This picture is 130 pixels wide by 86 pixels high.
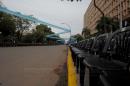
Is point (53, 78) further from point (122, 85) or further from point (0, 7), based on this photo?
point (0, 7)

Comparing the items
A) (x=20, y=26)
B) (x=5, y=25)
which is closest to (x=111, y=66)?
(x=5, y=25)

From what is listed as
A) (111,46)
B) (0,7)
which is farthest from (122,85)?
(0,7)

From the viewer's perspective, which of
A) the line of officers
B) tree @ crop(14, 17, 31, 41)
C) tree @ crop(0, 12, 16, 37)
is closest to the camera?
the line of officers

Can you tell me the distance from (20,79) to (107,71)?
6.63 meters

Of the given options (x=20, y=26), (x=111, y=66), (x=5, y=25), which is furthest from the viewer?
(x=20, y=26)

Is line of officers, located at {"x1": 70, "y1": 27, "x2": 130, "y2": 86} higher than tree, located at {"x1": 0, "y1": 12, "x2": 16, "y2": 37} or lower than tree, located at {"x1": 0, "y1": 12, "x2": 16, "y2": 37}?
lower

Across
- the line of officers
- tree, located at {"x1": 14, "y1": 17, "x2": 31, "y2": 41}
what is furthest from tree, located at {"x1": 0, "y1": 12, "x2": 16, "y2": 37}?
the line of officers

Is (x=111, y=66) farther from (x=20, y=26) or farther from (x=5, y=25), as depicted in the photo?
(x=20, y=26)

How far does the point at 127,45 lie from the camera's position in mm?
5703

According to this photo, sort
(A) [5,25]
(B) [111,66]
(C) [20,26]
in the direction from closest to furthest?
(B) [111,66], (A) [5,25], (C) [20,26]

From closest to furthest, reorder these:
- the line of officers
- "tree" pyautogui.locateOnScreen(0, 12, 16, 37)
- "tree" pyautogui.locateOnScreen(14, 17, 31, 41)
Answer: the line of officers < "tree" pyautogui.locateOnScreen(0, 12, 16, 37) < "tree" pyautogui.locateOnScreen(14, 17, 31, 41)

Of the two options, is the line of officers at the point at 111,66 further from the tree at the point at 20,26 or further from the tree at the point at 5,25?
the tree at the point at 20,26

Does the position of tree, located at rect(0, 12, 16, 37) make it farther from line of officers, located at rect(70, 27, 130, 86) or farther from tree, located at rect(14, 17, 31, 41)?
line of officers, located at rect(70, 27, 130, 86)

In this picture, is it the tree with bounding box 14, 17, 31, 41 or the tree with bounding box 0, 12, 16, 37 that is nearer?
the tree with bounding box 0, 12, 16, 37
